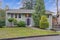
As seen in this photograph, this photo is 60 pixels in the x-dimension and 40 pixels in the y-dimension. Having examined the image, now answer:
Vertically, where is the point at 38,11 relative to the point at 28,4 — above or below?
below

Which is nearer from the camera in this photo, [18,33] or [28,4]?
[18,33]

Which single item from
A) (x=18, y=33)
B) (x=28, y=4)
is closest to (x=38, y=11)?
(x=18, y=33)

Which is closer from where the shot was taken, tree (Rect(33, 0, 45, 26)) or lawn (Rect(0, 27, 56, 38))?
lawn (Rect(0, 27, 56, 38))

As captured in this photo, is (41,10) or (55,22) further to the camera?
(55,22)

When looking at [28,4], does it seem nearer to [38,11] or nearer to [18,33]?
[38,11]

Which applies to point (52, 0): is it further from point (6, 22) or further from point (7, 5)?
point (6, 22)

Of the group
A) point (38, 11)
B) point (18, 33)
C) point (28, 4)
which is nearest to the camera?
point (18, 33)

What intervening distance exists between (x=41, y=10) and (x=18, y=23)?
6275 mm

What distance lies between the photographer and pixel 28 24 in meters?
40.5

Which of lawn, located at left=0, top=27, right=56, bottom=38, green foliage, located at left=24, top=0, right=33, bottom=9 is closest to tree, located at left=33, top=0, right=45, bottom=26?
lawn, located at left=0, top=27, right=56, bottom=38

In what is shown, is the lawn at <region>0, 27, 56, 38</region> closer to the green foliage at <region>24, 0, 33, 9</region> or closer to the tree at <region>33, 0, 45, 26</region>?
the tree at <region>33, 0, 45, 26</region>

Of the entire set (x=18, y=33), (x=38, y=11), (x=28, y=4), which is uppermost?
(x=28, y=4)

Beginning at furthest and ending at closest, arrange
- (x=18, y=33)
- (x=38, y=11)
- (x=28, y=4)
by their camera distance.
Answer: (x=28, y=4) < (x=38, y=11) < (x=18, y=33)

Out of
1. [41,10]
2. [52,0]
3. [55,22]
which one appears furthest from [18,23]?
[52,0]
